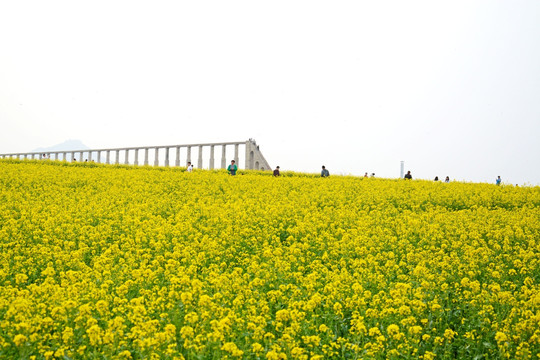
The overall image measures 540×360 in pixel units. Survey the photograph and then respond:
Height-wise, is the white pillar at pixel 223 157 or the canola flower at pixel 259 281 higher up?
the white pillar at pixel 223 157

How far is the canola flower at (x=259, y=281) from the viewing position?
611 centimetres

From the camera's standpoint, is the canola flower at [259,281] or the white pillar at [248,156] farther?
the white pillar at [248,156]

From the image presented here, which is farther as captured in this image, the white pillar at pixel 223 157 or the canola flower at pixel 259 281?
the white pillar at pixel 223 157

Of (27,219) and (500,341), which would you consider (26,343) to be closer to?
(500,341)

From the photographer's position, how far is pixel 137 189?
862 inches

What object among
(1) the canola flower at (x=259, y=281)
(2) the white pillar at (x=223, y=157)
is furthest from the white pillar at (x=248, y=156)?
(1) the canola flower at (x=259, y=281)

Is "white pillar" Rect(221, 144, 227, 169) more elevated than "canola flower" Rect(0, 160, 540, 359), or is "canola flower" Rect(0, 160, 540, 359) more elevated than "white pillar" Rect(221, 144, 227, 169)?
"white pillar" Rect(221, 144, 227, 169)

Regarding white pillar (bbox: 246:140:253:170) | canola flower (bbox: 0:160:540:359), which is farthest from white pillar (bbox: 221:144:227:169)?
canola flower (bbox: 0:160:540:359)

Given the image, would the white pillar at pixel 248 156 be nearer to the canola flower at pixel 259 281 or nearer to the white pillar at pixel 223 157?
the white pillar at pixel 223 157

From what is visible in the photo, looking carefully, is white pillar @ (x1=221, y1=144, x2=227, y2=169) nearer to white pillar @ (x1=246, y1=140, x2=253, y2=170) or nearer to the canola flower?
white pillar @ (x1=246, y1=140, x2=253, y2=170)

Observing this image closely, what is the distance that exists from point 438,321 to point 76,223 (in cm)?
1059

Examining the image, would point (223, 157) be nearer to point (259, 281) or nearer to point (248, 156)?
point (248, 156)

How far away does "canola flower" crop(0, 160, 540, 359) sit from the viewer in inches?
240

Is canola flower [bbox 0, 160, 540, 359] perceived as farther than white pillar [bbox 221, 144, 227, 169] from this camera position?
No
